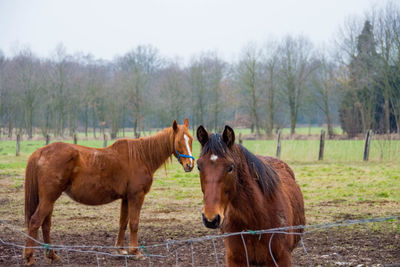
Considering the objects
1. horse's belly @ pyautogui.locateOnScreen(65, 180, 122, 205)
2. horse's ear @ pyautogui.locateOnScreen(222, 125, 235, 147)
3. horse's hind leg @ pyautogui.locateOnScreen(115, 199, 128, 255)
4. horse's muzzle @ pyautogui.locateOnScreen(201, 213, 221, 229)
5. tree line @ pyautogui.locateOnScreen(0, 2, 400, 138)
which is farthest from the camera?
tree line @ pyautogui.locateOnScreen(0, 2, 400, 138)

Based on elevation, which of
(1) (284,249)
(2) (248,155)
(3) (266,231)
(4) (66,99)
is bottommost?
(1) (284,249)

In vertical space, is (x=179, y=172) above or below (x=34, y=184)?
below

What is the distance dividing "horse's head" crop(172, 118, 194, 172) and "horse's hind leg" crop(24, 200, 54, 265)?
208 centimetres

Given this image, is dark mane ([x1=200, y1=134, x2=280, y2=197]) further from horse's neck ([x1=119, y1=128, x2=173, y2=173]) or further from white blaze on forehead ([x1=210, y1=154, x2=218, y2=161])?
horse's neck ([x1=119, y1=128, x2=173, y2=173])

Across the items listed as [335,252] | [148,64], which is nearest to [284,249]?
[335,252]

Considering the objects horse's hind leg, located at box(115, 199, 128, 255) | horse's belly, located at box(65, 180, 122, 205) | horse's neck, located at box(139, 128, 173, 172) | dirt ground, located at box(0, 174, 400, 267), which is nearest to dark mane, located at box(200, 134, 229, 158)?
dirt ground, located at box(0, 174, 400, 267)

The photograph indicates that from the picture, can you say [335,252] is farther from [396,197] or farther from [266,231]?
[396,197]

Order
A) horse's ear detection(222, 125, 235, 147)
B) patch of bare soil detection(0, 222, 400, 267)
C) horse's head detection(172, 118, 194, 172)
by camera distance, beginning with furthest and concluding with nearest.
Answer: horse's head detection(172, 118, 194, 172) → patch of bare soil detection(0, 222, 400, 267) → horse's ear detection(222, 125, 235, 147)

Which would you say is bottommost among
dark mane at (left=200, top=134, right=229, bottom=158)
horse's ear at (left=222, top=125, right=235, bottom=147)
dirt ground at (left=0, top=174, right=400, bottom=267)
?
dirt ground at (left=0, top=174, right=400, bottom=267)

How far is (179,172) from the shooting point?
47.6 feet

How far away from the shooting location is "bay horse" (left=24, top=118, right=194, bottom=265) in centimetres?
518

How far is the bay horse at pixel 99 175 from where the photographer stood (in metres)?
5.18

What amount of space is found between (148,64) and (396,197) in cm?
3326

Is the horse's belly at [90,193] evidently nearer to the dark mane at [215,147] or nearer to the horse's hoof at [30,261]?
the horse's hoof at [30,261]
